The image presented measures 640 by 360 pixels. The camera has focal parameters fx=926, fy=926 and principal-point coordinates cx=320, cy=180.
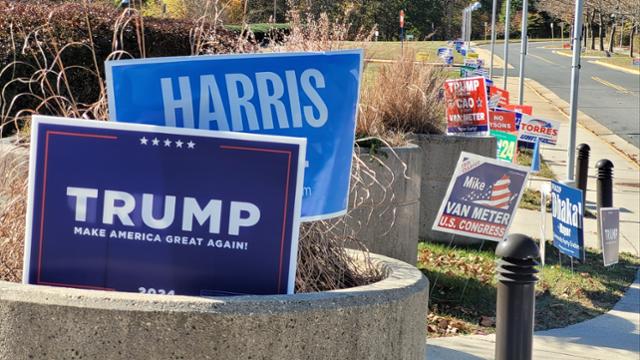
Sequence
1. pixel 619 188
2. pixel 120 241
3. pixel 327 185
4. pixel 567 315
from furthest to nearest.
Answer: pixel 619 188
pixel 567 315
pixel 327 185
pixel 120 241

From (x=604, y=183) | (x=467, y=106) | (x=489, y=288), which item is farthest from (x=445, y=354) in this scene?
(x=467, y=106)

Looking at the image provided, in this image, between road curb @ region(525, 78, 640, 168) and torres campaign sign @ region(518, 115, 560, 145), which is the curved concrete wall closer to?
torres campaign sign @ region(518, 115, 560, 145)

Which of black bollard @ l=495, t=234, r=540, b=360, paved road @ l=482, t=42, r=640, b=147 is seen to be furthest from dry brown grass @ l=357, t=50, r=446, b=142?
paved road @ l=482, t=42, r=640, b=147

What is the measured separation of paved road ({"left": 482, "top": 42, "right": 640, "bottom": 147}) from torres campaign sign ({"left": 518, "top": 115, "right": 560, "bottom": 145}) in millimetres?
7808

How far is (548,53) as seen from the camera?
74000 millimetres

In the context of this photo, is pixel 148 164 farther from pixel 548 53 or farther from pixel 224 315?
pixel 548 53

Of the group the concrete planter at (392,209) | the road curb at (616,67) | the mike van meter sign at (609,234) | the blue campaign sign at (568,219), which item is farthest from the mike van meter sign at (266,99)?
the road curb at (616,67)

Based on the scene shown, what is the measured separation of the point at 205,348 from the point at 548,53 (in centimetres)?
7438

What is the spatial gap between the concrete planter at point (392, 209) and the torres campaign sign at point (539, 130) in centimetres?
735

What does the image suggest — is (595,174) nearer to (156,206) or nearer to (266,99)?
(266,99)

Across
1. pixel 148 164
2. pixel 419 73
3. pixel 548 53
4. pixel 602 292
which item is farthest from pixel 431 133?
pixel 548 53

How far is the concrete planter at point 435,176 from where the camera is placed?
918cm

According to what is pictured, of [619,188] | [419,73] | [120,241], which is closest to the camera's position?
[120,241]

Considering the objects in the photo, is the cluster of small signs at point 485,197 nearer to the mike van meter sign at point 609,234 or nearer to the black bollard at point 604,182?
the mike van meter sign at point 609,234
